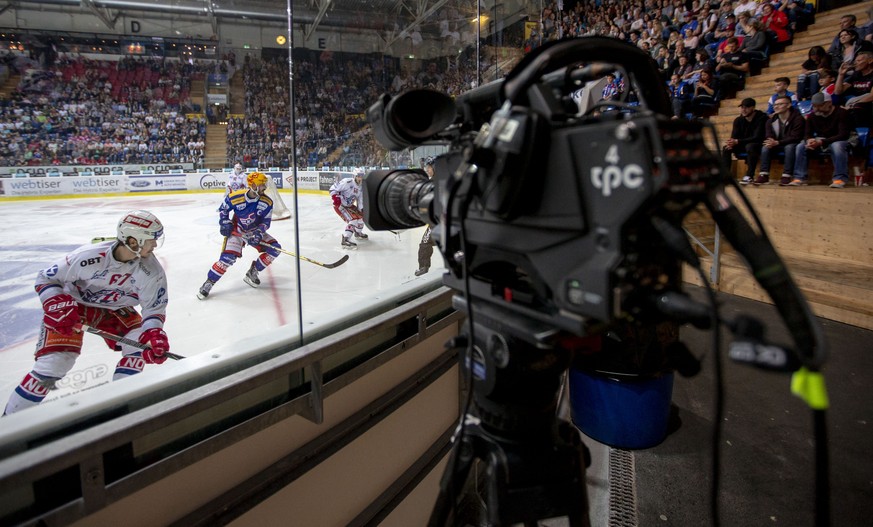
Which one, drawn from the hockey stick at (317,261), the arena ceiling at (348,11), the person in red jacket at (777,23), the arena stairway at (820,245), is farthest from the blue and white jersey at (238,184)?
the person in red jacket at (777,23)

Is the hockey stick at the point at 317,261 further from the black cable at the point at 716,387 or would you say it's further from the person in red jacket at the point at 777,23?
the person in red jacket at the point at 777,23

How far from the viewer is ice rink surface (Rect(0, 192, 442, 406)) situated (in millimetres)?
2488

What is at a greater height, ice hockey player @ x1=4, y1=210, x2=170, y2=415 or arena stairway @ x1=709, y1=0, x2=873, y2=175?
arena stairway @ x1=709, y1=0, x2=873, y2=175

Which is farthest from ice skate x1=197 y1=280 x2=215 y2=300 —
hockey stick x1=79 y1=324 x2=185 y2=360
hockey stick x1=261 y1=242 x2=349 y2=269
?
hockey stick x1=79 y1=324 x2=185 y2=360

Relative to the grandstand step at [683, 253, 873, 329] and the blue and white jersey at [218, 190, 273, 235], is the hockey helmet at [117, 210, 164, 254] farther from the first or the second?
the grandstand step at [683, 253, 873, 329]

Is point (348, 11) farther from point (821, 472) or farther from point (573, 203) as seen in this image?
point (821, 472)

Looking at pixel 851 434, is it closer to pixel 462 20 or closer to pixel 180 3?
pixel 462 20

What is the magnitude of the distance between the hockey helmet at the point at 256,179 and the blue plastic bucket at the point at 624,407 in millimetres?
3533

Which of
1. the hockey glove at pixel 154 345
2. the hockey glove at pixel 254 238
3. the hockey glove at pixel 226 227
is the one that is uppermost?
the hockey glove at pixel 226 227

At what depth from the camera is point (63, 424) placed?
2.42 feet

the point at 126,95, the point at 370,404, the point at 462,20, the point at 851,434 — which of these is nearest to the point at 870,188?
the point at 851,434

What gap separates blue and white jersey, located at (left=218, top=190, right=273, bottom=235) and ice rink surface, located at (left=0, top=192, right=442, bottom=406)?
0.36 m

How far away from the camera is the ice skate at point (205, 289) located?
3.67 meters

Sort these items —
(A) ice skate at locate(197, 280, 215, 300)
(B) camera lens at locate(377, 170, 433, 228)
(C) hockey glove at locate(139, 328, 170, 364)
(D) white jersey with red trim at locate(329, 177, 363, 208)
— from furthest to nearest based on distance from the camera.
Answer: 1. (D) white jersey with red trim at locate(329, 177, 363, 208)
2. (A) ice skate at locate(197, 280, 215, 300)
3. (C) hockey glove at locate(139, 328, 170, 364)
4. (B) camera lens at locate(377, 170, 433, 228)
